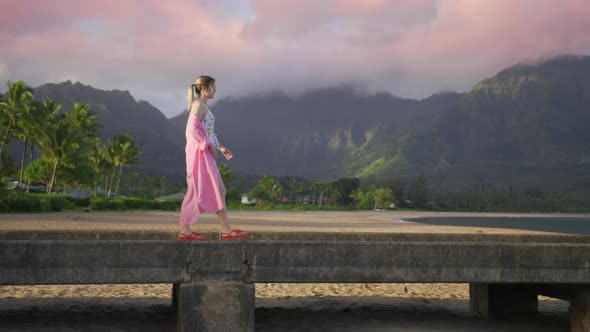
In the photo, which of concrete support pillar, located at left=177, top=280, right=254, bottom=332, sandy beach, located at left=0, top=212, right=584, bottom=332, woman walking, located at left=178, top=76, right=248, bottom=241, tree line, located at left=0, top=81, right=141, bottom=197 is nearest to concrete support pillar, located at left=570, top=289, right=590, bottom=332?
sandy beach, located at left=0, top=212, right=584, bottom=332

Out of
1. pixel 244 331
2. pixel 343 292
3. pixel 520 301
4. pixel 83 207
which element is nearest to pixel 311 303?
pixel 343 292

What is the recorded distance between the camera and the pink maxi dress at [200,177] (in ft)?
19.4

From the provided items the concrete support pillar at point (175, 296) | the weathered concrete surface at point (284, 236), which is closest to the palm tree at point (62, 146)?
the weathered concrete surface at point (284, 236)

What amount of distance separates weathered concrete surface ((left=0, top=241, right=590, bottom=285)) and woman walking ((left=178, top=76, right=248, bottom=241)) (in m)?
0.57

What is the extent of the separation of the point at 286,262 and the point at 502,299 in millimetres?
4356

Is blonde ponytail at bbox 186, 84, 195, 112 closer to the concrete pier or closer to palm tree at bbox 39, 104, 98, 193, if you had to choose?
the concrete pier

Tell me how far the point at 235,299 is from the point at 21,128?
52.9 meters

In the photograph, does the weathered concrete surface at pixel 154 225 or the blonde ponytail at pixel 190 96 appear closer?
the blonde ponytail at pixel 190 96

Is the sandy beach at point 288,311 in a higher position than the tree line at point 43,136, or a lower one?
lower

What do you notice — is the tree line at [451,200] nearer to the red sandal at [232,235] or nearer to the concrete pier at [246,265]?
the concrete pier at [246,265]

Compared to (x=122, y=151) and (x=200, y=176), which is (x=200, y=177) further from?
(x=122, y=151)

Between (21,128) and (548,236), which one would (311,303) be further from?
(21,128)

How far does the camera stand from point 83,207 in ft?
170

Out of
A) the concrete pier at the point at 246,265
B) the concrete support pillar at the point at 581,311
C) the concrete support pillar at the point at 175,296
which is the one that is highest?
the concrete pier at the point at 246,265
